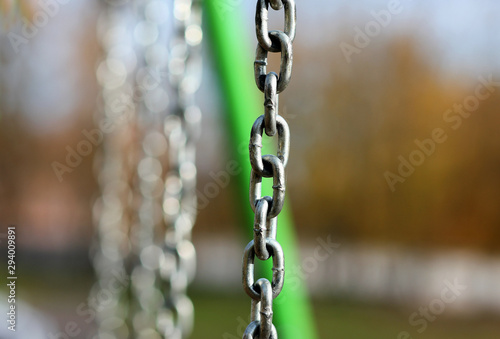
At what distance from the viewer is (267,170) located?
0.38 meters

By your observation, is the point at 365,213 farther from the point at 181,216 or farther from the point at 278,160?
the point at 278,160

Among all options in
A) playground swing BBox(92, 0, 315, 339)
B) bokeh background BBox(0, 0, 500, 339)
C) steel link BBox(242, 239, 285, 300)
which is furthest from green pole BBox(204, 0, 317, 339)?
bokeh background BBox(0, 0, 500, 339)

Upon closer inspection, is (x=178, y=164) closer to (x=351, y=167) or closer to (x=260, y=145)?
(x=260, y=145)

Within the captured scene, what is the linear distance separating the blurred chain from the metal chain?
47cm

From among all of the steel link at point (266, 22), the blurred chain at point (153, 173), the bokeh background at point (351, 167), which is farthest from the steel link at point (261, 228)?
the bokeh background at point (351, 167)

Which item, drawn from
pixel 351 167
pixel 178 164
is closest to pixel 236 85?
pixel 178 164

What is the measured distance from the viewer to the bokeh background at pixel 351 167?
13.1ft

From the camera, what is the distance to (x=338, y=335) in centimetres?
358

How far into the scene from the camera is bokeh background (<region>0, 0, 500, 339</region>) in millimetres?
4004

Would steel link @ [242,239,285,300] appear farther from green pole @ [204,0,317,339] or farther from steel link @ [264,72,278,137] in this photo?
green pole @ [204,0,317,339]

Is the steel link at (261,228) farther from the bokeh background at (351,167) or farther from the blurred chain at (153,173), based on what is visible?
the bokeh background at (351,167)

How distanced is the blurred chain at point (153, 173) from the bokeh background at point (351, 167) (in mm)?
2499

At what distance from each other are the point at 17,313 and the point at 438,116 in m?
3.36

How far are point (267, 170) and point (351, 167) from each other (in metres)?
4.01
